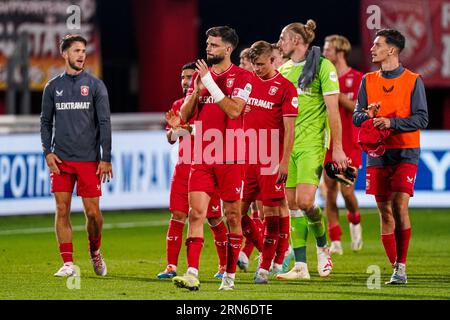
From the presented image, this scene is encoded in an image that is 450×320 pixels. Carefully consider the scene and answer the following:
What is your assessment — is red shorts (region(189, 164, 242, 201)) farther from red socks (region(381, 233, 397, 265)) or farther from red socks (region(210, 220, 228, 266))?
red socks (region(381, 233, 397, 265))

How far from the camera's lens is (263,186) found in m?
11.4

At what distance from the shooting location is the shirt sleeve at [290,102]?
11117mm

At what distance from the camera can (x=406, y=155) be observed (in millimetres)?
11086

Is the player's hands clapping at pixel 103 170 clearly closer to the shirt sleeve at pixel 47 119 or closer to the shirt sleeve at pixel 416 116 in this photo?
the shirt sleeve at pixel 47 119

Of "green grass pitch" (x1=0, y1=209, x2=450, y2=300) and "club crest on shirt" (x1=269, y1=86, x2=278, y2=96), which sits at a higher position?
"club crest on shirt" (x1=269, y1=86, x2=278, y2=96)

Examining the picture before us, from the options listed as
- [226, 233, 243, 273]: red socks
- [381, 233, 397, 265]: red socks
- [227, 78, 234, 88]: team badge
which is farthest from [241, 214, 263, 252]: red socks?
[227, 78, 234, 88]: team badge

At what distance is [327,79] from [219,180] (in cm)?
200

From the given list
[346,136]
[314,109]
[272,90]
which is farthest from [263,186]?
[346,136]

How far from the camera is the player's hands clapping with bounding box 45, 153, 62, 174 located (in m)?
11.7

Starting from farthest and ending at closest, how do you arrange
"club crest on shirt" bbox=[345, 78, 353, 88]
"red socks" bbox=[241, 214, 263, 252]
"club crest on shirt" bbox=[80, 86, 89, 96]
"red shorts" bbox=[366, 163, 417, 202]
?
1. "club crest on shirt" bbox=[345, 78, 353, 88]
2. "red socks" bbox=[241, 214, 263, 252]
3. "club crest on shirt" bbox=[80, 86, 89, 96]
4. "red shorts" bbox=[366, 163, 417, 202]

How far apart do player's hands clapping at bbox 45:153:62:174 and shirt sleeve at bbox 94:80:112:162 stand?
0.44 meters

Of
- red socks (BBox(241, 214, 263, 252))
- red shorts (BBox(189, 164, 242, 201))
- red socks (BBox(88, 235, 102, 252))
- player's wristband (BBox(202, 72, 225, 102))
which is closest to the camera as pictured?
player's wristband (BBox(202, 72, 225, 102))

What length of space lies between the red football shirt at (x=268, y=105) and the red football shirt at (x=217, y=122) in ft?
3.14
